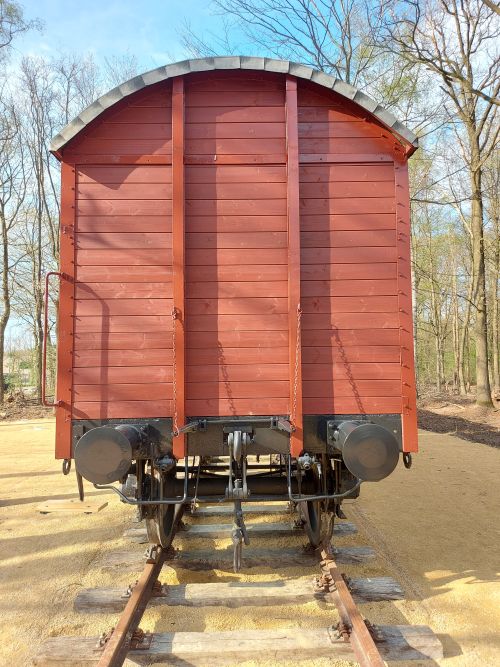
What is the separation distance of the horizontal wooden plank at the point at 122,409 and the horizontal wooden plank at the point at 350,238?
169 cm

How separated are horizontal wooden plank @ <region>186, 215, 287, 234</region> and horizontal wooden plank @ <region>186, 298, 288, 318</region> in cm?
53

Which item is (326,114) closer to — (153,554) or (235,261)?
(235,261)

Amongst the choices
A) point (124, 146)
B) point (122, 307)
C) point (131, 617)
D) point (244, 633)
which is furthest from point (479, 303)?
point (131, 617)

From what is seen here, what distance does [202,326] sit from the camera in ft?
11.4

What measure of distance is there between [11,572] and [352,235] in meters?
4.34

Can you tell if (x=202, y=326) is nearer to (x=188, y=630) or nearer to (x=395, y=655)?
(x=188, y=630)

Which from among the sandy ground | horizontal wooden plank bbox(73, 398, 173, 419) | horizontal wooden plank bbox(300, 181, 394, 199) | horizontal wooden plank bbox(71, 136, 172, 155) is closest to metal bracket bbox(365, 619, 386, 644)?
the sandy ground

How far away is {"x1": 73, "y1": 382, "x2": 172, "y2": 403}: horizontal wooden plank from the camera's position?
3406mm

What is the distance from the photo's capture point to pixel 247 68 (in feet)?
11.6

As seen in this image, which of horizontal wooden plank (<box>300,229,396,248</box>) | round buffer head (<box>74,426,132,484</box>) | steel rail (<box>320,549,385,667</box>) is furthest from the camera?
horizontal wooden plank (<box>300,229,396,248</box>)

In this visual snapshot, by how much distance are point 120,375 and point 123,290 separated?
65 cm

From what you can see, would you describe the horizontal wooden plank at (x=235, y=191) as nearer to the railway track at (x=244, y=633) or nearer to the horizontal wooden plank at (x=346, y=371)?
the horizontal wooden plank at (x=346, y=371)

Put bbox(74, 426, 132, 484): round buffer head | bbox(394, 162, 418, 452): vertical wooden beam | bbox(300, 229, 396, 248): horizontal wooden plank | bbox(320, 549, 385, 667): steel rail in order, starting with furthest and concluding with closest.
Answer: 1. bbox(300, 229, 396, 248): horizontal wooden plank
2. bbox(394, 162, 418, 452): vertical wooden beam
3. bbox(74, 426, 132, 484): round buffer head
4. bbox(320, 549, 385, 667): steel rail

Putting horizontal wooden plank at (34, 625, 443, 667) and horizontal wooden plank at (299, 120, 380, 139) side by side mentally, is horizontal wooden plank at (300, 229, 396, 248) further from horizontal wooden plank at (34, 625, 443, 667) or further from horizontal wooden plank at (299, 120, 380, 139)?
horizontal wooden plank at (34, 625, 443, 667)
